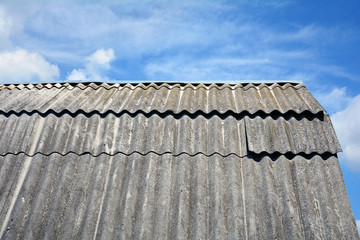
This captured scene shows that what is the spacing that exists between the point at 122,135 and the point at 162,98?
3.01 feet

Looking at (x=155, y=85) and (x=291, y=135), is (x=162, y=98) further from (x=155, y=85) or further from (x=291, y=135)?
(x=291, y=135)

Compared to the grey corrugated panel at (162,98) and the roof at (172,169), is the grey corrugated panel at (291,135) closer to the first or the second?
the roof at (172,169)

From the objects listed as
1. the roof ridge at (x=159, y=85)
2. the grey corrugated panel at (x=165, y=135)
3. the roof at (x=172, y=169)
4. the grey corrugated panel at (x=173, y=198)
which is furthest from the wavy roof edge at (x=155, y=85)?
the grey corrugated panel at (x=173, y=198)

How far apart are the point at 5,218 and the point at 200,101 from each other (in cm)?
247

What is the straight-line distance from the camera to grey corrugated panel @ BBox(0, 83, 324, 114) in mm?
3662

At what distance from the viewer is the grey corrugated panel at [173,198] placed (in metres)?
2.44

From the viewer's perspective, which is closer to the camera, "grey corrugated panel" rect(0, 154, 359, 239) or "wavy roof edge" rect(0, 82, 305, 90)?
"grey corrugated panel" rect(0, 154, 359, 239)

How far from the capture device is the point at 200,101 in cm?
388

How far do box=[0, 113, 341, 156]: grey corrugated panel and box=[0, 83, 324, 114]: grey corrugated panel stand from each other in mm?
184

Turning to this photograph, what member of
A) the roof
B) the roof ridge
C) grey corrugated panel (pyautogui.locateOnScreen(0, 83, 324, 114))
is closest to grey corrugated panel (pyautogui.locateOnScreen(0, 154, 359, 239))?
the roof

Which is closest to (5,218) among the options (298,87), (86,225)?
(86,225)

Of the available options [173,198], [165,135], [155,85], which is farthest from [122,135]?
[155,85]

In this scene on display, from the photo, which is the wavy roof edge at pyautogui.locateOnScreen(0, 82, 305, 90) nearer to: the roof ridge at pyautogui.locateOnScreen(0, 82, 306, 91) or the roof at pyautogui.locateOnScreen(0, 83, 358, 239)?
the roof ridge at pyautogui.locateOnScreen(0, 82, 306, 91)

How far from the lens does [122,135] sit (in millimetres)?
3326
